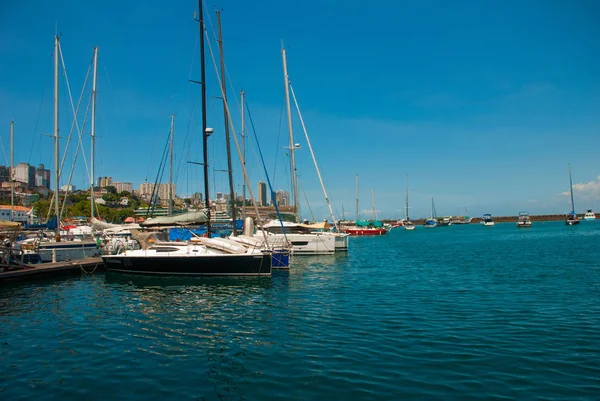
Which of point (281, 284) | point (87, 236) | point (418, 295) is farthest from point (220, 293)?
point (87, 236)

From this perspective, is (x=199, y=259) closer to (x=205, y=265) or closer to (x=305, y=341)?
(x=205, y=265)

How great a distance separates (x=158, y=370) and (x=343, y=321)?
645 centimetres

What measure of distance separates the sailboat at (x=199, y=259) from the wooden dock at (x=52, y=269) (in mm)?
2530

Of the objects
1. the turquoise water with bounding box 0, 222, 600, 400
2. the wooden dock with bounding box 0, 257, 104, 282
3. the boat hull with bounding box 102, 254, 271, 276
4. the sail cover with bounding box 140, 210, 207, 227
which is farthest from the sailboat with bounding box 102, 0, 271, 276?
the wooden dock with bounding box 0, 257, 104, 282

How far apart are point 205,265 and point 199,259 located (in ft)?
1.66

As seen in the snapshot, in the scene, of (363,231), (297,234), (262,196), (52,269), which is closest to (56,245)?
(52,269)

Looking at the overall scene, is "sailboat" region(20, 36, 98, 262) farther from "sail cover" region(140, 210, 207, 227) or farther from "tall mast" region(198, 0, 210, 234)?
"tall mast" region(198, 0, 210, 234)

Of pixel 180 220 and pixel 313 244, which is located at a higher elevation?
pixel 180 220

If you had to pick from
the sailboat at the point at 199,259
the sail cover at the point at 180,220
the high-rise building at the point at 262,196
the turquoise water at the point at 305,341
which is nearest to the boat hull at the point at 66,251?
the sailboat at the point at 199,259

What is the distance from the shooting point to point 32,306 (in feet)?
56.7

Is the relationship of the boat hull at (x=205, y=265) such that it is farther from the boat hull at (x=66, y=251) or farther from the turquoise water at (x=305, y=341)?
the boat hull at (x=66, y=251)

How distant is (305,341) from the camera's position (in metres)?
11.7

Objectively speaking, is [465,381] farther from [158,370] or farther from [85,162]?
[85,162]

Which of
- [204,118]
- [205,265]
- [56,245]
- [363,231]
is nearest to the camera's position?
[205,265]
